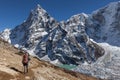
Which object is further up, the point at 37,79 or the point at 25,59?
the point at 25,59

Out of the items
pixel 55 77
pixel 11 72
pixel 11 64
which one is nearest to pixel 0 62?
pixel 11 64

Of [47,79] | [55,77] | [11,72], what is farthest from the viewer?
[55,77]

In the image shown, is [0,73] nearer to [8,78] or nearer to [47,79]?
[8,78]

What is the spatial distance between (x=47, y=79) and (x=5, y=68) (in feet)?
24.4

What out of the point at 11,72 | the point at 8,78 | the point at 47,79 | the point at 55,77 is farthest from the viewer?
the point at 55,77

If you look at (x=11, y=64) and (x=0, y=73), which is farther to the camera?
(x=11, y=64)

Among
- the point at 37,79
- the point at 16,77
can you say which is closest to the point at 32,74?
the point at 37,79

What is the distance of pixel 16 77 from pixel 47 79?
7.19 meters

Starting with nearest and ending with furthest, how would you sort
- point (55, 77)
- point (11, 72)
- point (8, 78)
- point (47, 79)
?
point (8, 78) → point (11, 72) → point (47, 79) → point (55, 77)

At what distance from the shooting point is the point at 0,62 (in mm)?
49156

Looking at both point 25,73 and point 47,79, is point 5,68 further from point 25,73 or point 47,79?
point 47,79

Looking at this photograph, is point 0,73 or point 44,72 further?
point 44,72

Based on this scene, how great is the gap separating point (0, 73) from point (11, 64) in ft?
29.0

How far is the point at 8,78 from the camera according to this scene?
4150cm
